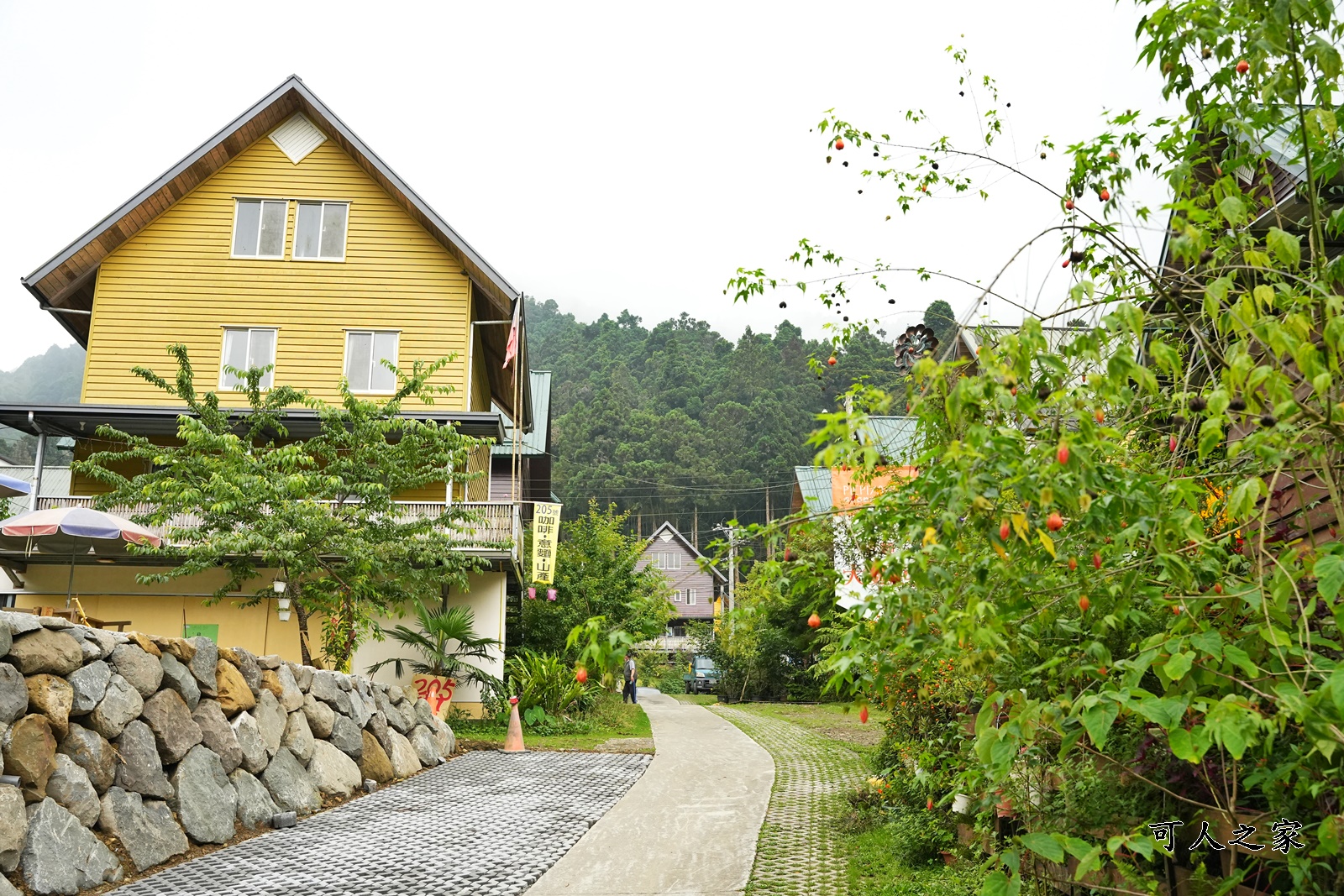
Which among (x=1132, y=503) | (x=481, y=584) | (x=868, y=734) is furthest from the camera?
(x=481, y=584)

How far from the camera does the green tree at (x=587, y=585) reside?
21.2 meters

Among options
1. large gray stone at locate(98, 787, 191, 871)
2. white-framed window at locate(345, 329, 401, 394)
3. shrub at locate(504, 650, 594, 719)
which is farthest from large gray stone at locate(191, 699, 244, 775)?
white-framed window at locate(345, 329, 401, 394)

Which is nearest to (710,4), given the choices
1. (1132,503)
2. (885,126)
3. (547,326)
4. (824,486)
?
(885,126)

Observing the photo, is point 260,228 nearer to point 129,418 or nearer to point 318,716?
point 129,418

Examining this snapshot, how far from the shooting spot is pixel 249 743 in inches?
333

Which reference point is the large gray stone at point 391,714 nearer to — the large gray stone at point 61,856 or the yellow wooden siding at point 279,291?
the large gray stone at point 61,856

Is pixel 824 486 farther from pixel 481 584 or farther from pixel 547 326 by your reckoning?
pixel 547 326

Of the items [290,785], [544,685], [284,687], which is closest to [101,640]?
[290,785]

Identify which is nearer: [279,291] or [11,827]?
[11,827]

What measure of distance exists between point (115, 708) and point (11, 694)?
965 mm

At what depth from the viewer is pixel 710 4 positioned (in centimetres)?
920

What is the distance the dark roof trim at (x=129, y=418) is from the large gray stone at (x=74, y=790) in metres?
11.7

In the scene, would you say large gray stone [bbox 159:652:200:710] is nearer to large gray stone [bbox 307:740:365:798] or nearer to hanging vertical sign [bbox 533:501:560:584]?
large gray stone [bbox 307:740:365:798]

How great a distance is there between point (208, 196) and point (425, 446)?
9.52m
